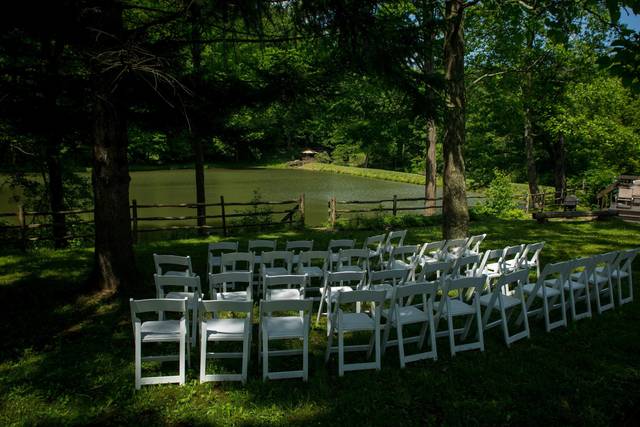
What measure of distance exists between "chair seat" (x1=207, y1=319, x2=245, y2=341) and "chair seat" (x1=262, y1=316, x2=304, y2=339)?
298 millimetres

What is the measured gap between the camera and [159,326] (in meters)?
4.58

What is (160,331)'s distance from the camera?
4426 millimetres

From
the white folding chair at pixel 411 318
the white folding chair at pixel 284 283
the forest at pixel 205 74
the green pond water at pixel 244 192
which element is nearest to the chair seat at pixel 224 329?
the white folding chair at pixel 284 283

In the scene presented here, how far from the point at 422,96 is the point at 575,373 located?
463 cm

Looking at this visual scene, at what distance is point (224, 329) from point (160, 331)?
2.08 ft

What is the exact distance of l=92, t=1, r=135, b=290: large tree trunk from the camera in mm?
6254

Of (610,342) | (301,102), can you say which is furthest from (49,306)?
(610,342)

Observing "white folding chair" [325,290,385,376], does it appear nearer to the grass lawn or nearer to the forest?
the grass lawn

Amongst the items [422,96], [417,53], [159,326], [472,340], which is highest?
[417,53]

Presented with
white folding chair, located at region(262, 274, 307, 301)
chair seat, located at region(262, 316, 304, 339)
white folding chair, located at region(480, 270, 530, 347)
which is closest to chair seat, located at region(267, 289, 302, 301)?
white folding chair, located at region(262, 274, 307, 301)

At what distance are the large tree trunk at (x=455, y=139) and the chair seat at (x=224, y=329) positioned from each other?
604 centimetres

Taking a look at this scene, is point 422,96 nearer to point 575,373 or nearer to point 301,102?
point 301,102

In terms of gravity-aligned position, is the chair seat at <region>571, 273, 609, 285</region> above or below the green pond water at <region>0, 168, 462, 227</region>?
below

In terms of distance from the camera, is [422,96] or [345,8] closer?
[345,8]
